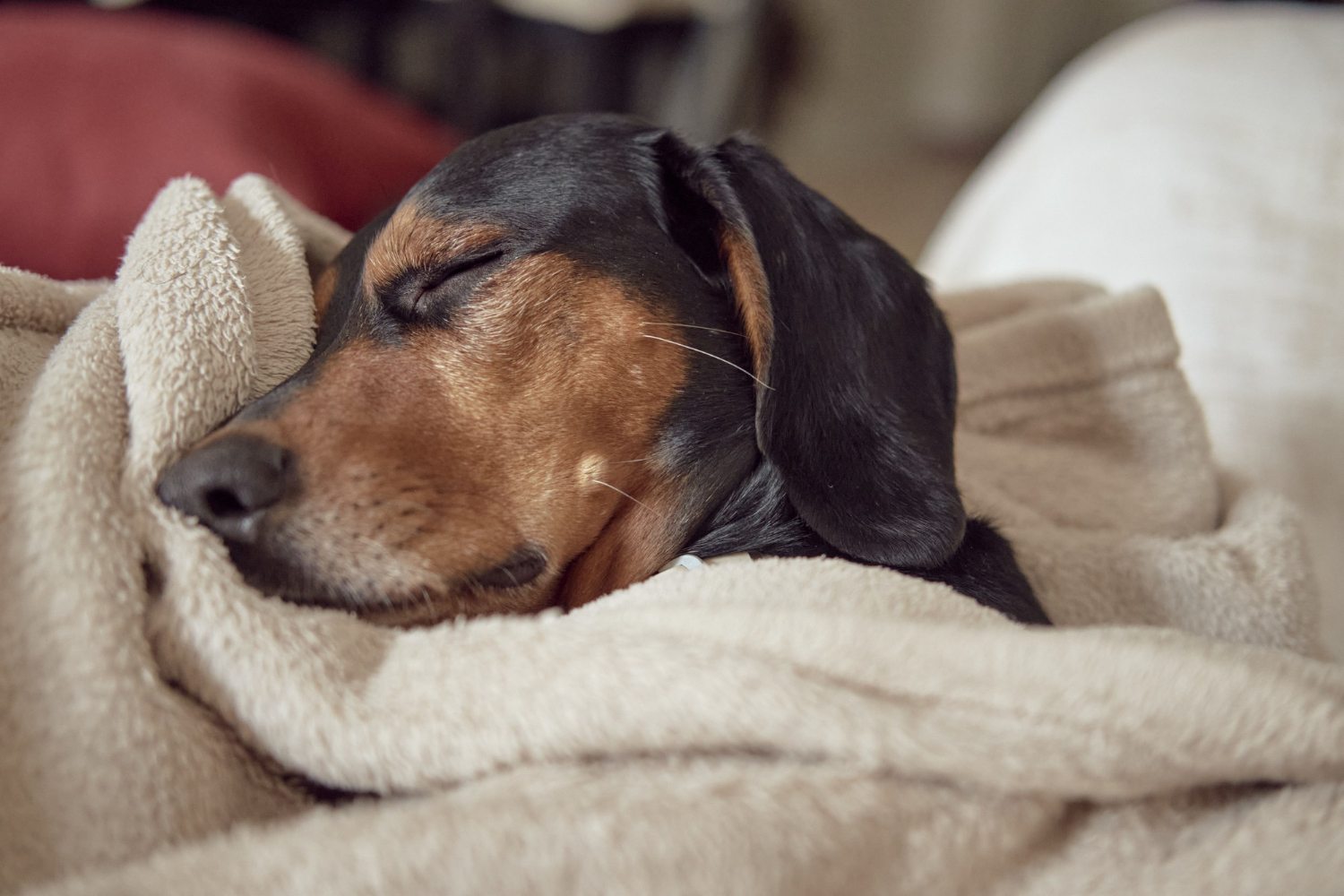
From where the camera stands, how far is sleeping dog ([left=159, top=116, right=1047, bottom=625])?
94 centimetres

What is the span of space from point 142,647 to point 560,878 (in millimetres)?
351

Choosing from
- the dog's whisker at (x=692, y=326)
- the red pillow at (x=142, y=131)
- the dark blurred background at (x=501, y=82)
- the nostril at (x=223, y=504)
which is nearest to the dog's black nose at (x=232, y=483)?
the nostril at (x=223, y=504)

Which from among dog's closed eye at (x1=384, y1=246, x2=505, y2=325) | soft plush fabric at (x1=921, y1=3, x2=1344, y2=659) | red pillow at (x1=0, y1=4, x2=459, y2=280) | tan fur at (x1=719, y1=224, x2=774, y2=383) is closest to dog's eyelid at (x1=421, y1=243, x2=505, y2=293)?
dog's closed eye at (x1=384, y1=246, x2=505, y2=325)

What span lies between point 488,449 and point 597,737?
0.40 metres

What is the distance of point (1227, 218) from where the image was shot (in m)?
2.02

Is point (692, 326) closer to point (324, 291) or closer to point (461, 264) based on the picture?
point (461, 264)

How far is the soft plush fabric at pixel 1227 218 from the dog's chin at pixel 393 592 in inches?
48.9

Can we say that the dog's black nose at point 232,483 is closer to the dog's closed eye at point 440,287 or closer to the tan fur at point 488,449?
the tan fur at point 488,449

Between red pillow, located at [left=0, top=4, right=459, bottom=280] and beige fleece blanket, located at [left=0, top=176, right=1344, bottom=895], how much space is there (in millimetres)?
1450

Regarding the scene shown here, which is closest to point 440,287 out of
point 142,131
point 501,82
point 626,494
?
point 626,494

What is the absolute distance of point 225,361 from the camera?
874mm

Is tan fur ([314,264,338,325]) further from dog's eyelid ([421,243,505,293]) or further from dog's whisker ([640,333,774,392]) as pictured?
dog's whisker ([640,333,774,392])

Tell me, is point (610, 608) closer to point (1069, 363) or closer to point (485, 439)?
point (485, 439)

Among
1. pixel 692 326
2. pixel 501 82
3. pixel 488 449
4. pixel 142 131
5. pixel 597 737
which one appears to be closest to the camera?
pixel 597 737
